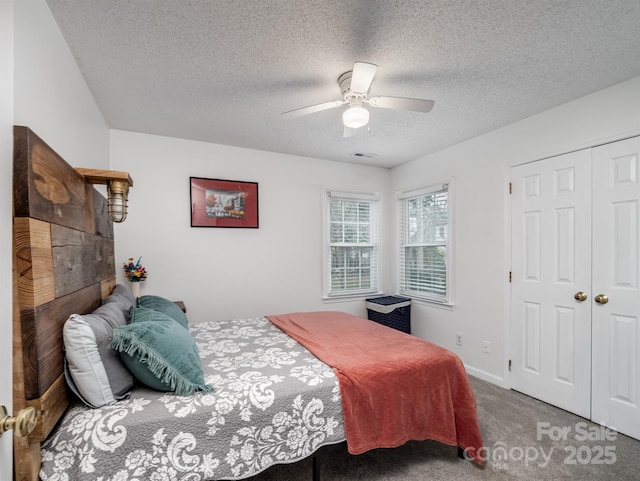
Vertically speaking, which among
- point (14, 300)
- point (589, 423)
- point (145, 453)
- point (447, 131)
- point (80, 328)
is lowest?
point (589, 423)

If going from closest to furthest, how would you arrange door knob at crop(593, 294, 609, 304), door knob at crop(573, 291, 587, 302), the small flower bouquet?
door knob at crop(593, 294, 609, 304)
door knob at crop(573, 291, 587, 302)
the small flower bouquet

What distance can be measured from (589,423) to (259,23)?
11.6 ft

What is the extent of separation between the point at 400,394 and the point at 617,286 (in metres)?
1.87

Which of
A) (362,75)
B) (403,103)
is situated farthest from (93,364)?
(403,103)

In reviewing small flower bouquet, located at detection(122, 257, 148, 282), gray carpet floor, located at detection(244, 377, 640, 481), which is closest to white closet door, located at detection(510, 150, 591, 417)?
gray carpet floor, located at detection(244, 377, 640, 481)

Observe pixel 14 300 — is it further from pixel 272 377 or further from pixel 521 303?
pixel 521 303

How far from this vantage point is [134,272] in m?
2.84

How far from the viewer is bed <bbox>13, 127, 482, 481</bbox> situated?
41.8 inches

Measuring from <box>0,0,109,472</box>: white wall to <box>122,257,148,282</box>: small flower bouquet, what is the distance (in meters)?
1.12

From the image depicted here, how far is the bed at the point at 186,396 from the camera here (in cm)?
106

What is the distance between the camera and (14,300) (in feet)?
3.32

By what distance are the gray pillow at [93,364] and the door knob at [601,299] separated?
10.3 feet

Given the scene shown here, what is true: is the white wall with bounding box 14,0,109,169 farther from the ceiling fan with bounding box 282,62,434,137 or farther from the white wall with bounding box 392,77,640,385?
the white wall with bounding box 392,77,640,385

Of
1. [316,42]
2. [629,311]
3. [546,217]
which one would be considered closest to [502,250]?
[546,217]
